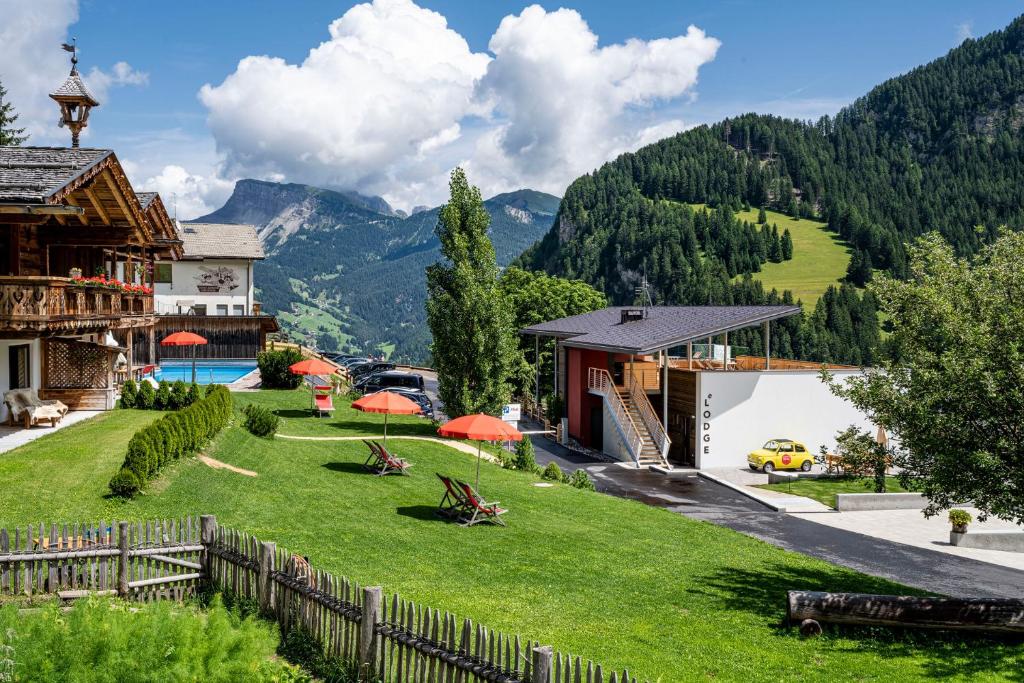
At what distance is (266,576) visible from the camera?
11.7 m

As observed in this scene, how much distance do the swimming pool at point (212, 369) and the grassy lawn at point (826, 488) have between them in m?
35.0

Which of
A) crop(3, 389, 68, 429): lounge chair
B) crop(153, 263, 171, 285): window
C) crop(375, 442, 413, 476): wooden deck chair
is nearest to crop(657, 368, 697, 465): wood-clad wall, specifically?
crop(375, 442, 413, 476): wooden deck chair

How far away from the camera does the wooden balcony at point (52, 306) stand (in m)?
20.5

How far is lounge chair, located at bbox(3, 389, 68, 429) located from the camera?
79.0 feet

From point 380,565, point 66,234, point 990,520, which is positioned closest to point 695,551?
point 380,565

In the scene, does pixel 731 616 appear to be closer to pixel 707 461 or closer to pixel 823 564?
pixel 823 564

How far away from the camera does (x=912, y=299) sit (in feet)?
51.3

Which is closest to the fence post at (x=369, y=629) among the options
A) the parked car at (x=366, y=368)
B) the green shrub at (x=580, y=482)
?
the green shrub at (x=580, y=482)

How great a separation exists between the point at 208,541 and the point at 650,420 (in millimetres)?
29402

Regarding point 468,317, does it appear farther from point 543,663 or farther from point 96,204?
point 543,663

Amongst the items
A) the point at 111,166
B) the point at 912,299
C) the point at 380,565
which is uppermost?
the point at 111,166

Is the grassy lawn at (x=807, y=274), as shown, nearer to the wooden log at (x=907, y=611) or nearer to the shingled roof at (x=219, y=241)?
the shingled roof at (x=219, y=241)

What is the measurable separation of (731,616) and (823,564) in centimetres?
700

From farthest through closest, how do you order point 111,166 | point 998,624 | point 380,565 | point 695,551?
1. point 111,166
2. point 695,551
3. point 380,565
4. point 998,624
